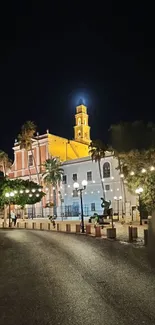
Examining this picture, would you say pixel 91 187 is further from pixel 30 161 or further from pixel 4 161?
pixel 4 161

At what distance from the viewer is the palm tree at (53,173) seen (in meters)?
65.2

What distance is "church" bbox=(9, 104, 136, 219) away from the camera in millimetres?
59372

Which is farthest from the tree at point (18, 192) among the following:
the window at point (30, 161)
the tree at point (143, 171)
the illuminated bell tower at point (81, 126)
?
the illuminated bell tower at point (81, 126)

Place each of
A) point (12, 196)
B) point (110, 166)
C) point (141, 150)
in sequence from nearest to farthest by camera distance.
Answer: point (141, 150) < point (12, 196) < point (110, 166)

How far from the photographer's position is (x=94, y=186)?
62.5 metres

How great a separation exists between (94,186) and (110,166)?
486cm

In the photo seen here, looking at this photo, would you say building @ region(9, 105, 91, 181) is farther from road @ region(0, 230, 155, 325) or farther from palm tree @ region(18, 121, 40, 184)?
road @ region(0, 230, 155, 325)

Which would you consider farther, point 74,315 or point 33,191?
point 33,191

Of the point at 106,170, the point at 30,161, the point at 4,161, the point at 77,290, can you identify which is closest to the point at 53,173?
the point at 106,170

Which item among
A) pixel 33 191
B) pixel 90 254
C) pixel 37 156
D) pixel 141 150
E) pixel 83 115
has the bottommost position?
pixel 90 254

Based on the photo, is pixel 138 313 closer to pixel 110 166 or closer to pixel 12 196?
pixel 12 196

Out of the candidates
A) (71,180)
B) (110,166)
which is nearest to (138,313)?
(110,166)

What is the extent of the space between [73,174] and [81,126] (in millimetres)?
21821

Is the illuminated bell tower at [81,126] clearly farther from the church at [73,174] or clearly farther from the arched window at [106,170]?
the arched window at [106,170]
